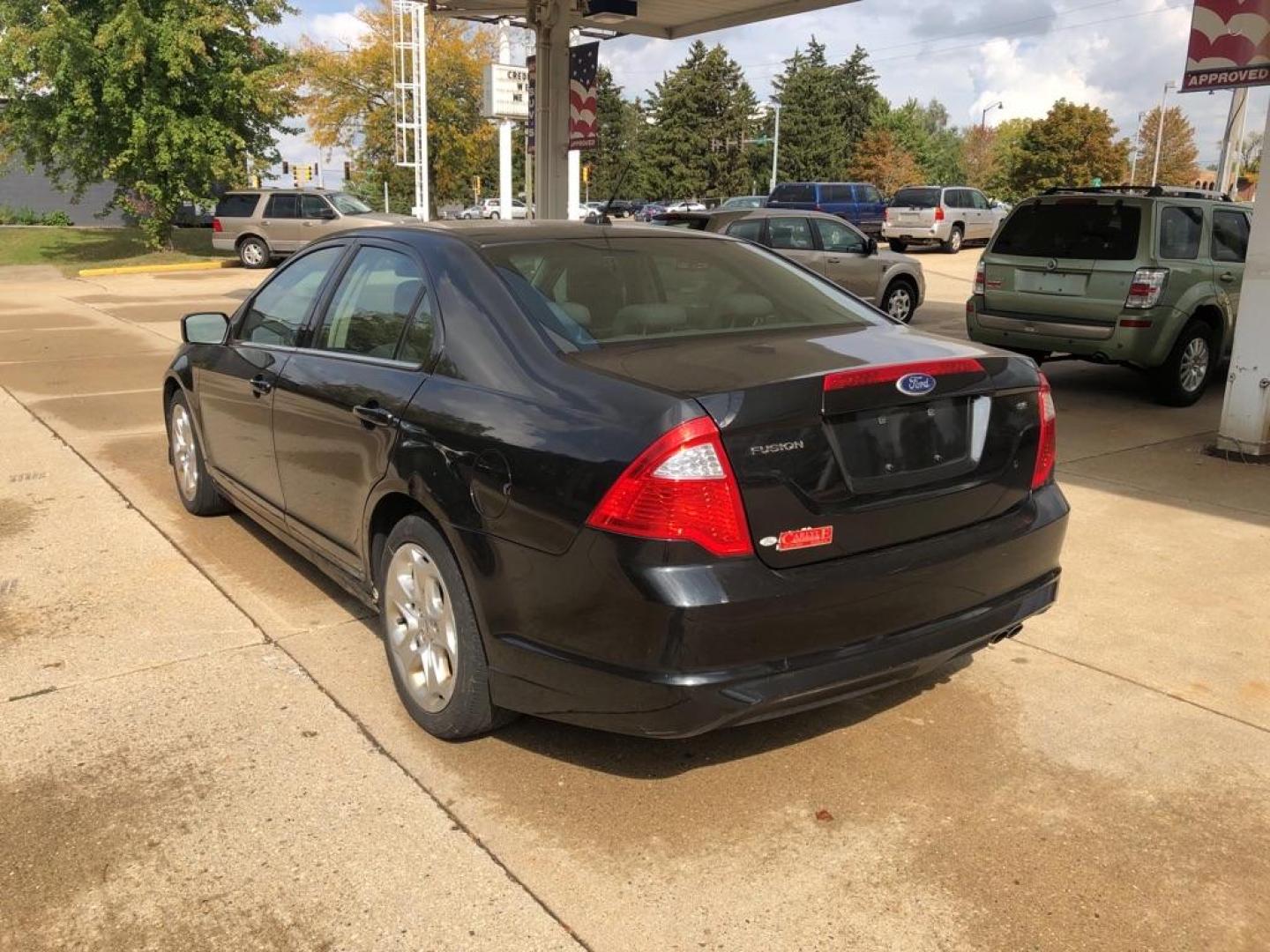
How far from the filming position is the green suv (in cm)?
877

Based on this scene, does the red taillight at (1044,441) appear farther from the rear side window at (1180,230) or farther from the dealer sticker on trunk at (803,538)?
the rear side window at (1180,230)

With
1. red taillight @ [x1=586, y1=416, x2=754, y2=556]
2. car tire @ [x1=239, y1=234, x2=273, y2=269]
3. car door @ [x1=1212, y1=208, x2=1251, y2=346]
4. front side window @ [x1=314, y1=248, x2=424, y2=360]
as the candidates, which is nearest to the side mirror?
front side window @ [x1=314, y1=248, x2=424, y2=360]

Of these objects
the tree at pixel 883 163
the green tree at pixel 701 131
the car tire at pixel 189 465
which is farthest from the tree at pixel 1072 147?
the car tire at pixel 189 465

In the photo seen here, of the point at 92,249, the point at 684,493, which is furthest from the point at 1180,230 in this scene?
the point at 92,249

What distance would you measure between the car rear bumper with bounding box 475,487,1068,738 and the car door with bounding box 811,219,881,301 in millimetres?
11688

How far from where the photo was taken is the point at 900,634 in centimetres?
301

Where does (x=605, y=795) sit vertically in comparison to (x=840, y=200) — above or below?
below

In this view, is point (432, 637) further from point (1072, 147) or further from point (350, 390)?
point (1072, 147)

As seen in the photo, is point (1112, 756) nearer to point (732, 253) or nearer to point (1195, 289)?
point (732, 253)

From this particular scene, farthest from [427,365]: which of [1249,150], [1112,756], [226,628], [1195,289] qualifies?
[1249,150]

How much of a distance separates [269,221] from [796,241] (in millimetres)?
15817

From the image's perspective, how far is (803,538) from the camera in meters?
2.81

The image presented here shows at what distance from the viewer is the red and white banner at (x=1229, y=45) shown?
7.16 metres

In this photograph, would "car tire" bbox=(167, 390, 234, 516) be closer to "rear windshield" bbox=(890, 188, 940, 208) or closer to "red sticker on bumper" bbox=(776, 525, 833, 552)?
"red sticker on bumper" bbox=(776, 525, 833, 552)
